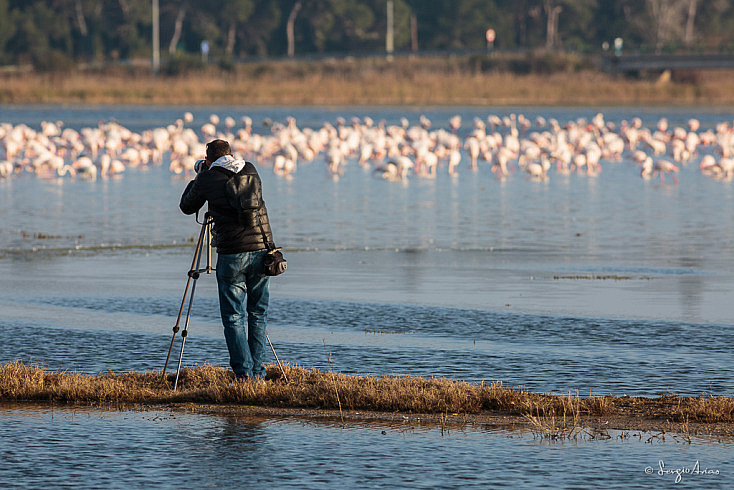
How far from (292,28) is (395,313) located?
11164cm

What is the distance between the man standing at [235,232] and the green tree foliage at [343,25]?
10336cm

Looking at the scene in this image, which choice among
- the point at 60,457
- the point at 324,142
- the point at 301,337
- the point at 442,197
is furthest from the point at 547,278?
the point at 324,142

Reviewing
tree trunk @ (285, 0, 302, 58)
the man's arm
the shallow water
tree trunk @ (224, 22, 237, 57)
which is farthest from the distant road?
the shallow water

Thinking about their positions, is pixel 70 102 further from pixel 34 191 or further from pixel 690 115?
pixel 34 191

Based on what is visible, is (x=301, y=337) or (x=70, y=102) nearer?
(x=301, y=337)

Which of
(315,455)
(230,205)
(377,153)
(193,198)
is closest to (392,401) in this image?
(315,455)

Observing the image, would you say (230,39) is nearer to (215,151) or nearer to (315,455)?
(215,151)

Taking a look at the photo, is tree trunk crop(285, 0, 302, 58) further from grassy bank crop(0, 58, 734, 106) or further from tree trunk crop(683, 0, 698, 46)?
grassy bank crop(0, 58, 734, 106)

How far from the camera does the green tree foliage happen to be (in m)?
115

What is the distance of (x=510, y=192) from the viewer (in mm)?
26422

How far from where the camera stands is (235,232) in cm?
873

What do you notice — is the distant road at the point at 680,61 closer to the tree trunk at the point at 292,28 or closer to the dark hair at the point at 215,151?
the tree trunk at the point at 292,28

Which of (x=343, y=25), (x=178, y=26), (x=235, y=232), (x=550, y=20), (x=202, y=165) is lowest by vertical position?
(x=235, y=232)

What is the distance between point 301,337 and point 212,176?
275 cm
